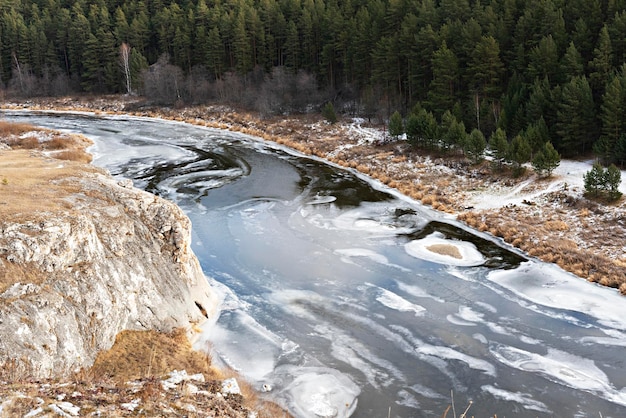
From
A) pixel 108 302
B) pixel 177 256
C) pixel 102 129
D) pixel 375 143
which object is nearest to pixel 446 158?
pixel 375 143

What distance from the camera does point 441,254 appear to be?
77.1ft

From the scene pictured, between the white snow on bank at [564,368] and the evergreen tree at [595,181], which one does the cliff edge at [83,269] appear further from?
the evergreen tree at [595,181]

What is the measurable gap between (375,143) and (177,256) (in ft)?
96.3

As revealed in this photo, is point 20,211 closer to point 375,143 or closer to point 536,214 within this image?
point 536,214

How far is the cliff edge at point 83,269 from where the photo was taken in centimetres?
1195

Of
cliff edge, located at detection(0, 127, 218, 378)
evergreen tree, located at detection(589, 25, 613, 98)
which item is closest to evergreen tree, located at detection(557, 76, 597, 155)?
evergreen tree, located at detection(589, 25, 613, 98)

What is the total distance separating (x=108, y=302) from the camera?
564 inches

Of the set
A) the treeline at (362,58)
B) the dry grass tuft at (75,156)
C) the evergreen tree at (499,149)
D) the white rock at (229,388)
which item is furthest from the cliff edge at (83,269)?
the treeline at (362,58)

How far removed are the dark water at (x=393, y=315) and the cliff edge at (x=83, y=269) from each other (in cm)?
208

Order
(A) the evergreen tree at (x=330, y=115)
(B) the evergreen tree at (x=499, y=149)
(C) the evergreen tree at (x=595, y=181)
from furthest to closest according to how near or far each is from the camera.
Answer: (A) the evergreen tree at (x=330, y=115)
(B) the evergreen tree at (x=499, y=149)
(C) the evergreen tree at (x=595, y=181)

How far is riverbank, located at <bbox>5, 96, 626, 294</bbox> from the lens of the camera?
2295 cm

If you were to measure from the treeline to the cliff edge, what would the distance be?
25475mm

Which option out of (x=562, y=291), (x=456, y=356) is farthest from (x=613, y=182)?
(x=456, y=356)

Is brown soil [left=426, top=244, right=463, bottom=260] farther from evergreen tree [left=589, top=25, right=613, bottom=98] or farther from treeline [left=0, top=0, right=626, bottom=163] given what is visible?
evergreen tree [left=589, top=25, right=613, bottom=98]
